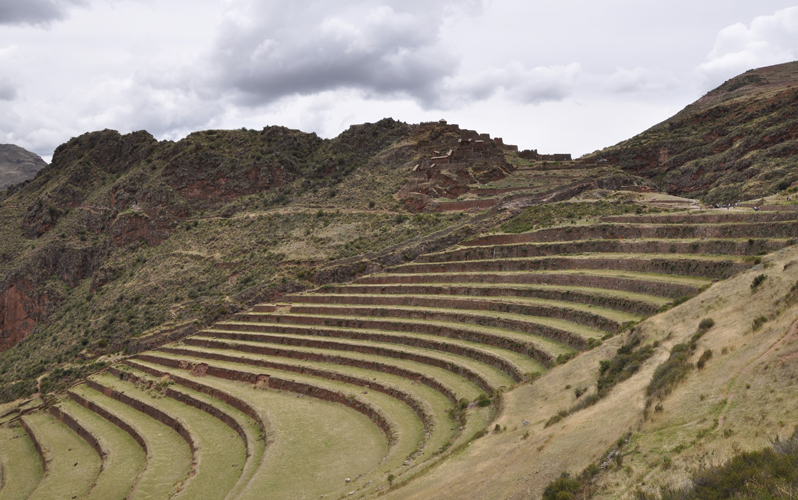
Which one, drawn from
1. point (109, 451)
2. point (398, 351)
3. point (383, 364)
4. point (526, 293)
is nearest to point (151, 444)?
point (109, 451)

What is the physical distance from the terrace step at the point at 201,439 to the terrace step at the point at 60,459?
279 cm

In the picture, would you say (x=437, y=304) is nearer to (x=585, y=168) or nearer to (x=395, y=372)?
(x=395, y=372)

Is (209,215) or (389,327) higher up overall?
(209,215)

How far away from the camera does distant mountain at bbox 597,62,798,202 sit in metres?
42.6

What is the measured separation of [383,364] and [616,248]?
1224 centimetres

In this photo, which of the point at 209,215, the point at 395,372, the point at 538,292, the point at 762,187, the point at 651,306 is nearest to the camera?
the point at 651,306

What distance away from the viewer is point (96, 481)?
1888 cm

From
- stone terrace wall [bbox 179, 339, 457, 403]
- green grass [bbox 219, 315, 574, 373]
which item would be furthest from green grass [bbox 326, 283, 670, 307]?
stone terrace wall [bbox 179, 339, 457, 403]

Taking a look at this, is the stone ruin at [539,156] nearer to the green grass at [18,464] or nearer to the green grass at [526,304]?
the green grass at [526,304]

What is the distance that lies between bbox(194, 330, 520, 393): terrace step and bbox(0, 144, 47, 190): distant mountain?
135m

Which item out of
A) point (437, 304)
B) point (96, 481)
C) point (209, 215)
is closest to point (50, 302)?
point (209, 215)

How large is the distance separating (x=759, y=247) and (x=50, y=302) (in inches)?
2171

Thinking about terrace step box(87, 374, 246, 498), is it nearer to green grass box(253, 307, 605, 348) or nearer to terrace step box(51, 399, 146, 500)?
terrace step box(51, 399, 146, 500)

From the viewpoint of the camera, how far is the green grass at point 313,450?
14.9 metres
